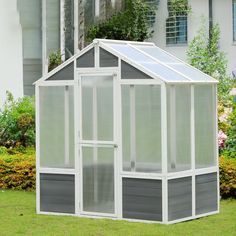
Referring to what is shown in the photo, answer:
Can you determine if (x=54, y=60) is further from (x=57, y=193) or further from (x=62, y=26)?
(x=57, y=193)

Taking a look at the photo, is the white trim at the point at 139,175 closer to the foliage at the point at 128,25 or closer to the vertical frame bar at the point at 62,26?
the vertical frame bar at the point at 62,26

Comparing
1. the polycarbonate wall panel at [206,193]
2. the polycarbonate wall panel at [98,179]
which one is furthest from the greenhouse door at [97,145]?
the polycarbonate wall panel at [206,193]

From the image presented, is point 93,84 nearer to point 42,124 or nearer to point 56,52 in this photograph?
point 42,124

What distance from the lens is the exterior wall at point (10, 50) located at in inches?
914

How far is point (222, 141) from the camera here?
16125 millimetres

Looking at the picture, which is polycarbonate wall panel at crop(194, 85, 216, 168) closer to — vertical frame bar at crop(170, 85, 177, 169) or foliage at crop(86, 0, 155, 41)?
vertical frame bar at crop(170, 85, 177, 169)

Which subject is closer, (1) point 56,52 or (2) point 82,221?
(2) point 82,221

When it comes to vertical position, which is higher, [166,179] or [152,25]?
[152,25]

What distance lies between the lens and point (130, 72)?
40.6 ft

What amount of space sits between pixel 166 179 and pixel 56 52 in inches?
517

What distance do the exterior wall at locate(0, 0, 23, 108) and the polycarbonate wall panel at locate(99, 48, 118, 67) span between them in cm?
1055

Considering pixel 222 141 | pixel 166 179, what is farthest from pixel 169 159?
pixel 222 141

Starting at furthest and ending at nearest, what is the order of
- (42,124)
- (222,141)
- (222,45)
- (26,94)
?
(222,45)
(26,94)
(222,141)
(42,124)

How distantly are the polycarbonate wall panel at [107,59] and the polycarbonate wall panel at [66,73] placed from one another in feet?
1.80
